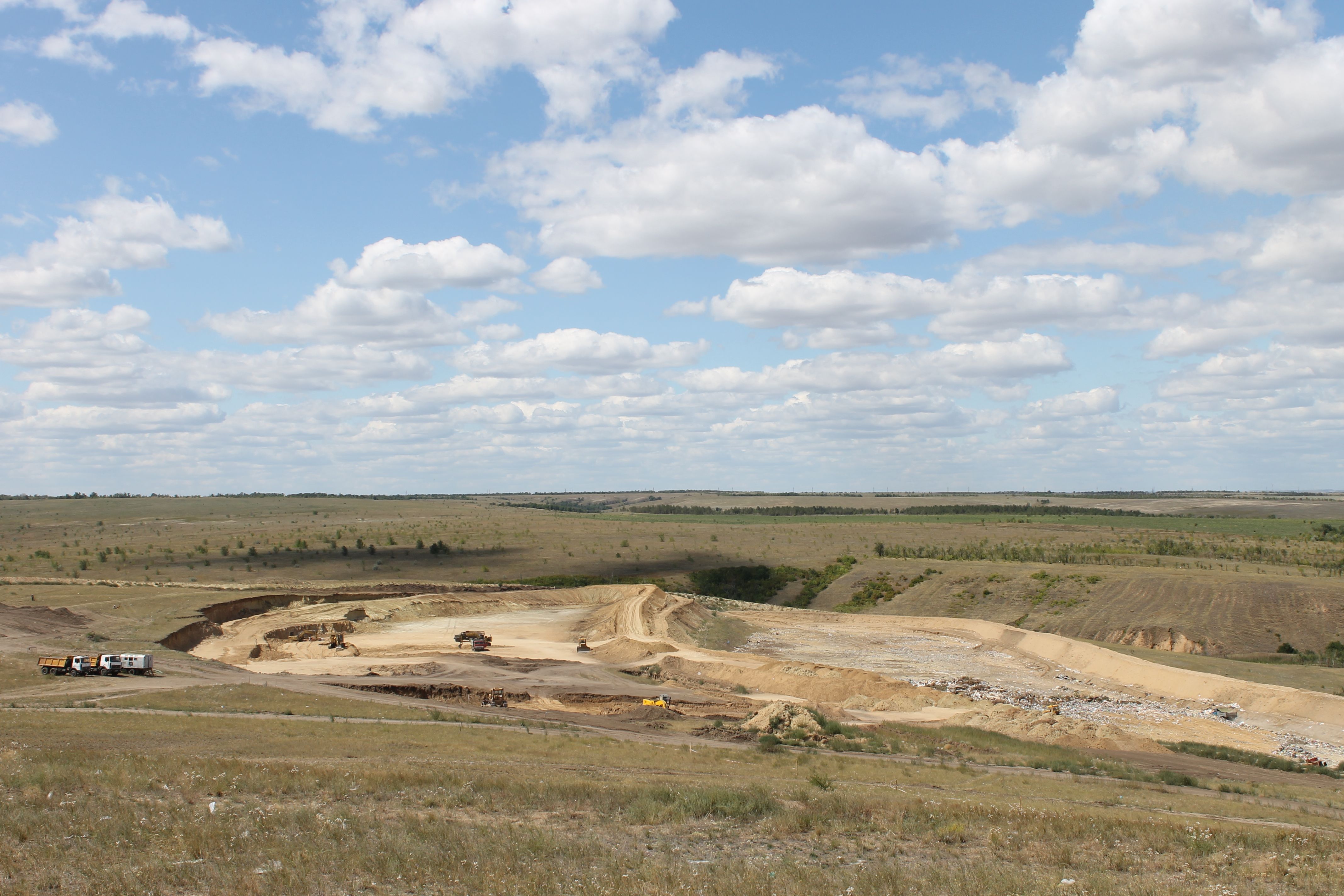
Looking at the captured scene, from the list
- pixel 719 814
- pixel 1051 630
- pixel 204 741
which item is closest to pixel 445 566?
pixel 1051 630

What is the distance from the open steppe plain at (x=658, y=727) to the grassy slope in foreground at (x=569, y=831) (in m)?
0.08

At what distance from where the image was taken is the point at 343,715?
101 ft

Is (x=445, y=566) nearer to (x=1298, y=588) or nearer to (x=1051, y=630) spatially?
(x=1051, y=630)

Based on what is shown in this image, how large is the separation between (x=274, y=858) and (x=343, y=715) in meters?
20.4

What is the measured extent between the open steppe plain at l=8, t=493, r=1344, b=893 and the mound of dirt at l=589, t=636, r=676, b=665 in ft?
1.09

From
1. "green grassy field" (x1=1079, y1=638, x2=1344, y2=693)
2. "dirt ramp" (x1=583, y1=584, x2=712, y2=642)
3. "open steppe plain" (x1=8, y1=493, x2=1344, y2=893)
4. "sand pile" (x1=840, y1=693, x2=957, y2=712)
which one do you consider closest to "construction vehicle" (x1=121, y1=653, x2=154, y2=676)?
"open steppe plain" (x1=8, y1=493, x2=1344, y2=893)

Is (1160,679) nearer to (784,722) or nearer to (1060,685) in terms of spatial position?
(1060,685)

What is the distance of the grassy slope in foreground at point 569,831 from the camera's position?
450 inches

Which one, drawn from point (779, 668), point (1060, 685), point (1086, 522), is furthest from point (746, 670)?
point (1086, 522)

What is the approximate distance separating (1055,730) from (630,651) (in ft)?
95.0

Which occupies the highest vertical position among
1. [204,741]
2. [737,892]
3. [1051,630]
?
[737,892]

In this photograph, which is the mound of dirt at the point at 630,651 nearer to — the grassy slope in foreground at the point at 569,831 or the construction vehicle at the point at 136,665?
the construction vehicle at the point at 136,665

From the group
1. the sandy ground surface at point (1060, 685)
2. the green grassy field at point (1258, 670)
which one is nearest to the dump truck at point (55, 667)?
the sandy ground surface at point (1060, 685)

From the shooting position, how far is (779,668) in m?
48.8
